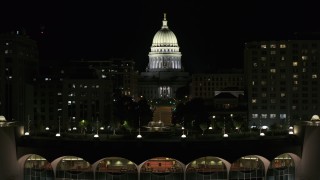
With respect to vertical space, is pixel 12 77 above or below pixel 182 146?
above

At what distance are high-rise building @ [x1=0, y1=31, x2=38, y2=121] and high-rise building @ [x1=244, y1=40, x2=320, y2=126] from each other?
3807cm

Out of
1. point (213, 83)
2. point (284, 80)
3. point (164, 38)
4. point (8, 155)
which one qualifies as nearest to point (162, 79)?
point (164, 38)

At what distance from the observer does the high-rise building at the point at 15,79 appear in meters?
124

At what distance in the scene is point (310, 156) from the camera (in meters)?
69.2

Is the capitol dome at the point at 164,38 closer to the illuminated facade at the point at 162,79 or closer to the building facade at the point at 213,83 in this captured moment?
the illuminated facade at the point at 162,79

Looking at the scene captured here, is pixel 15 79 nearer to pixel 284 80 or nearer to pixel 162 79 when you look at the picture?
pixel 284 80

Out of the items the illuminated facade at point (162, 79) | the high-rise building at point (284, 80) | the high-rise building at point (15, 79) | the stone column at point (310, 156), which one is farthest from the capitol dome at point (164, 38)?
the stone column at point (310, 156)

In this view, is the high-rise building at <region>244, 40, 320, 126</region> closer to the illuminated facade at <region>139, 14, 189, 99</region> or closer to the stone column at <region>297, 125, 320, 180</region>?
the stone column at <region>297, 125, 320, 180</region>

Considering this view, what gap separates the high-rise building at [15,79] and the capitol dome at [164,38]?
69562mm

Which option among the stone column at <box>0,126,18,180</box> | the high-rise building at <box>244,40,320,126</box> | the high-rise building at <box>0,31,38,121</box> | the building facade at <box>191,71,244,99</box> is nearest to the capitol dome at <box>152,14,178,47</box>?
the building facade at <box>191,71,244,99</box>

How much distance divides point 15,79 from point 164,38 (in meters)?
76.1

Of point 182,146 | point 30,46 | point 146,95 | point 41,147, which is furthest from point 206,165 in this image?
point 146,95

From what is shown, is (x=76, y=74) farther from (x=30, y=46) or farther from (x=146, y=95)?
(x=146, y=95)

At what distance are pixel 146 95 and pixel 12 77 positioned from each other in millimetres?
75018
